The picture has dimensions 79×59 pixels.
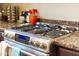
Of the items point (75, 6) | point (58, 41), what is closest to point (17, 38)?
point (58, 41)

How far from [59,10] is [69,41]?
0.67 m

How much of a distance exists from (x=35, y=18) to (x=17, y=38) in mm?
483

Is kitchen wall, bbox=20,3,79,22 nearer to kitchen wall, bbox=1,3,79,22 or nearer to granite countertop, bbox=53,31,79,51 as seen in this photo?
kitchen wall, bbox=1,3,79,22

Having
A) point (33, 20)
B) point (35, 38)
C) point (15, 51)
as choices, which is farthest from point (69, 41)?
point (33, 20)

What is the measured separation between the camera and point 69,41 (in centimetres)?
125

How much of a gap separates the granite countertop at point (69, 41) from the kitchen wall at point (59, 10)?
0.42m

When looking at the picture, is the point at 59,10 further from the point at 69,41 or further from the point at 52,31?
the point at 69,41

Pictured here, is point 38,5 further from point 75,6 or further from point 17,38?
point 17,38

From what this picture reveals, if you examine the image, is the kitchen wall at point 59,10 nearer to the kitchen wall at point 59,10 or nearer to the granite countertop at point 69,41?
the kitchen wall at point 59,10

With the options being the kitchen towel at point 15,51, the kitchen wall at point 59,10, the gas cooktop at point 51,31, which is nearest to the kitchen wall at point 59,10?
the kitchen wall at point 59,10

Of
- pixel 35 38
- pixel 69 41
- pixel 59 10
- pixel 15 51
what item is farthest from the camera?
pixel 59 10

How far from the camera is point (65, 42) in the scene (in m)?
1.24

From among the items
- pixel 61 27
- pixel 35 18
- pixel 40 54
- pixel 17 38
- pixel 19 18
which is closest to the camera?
pixel 40 54

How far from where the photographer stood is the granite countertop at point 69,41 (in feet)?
3.86
